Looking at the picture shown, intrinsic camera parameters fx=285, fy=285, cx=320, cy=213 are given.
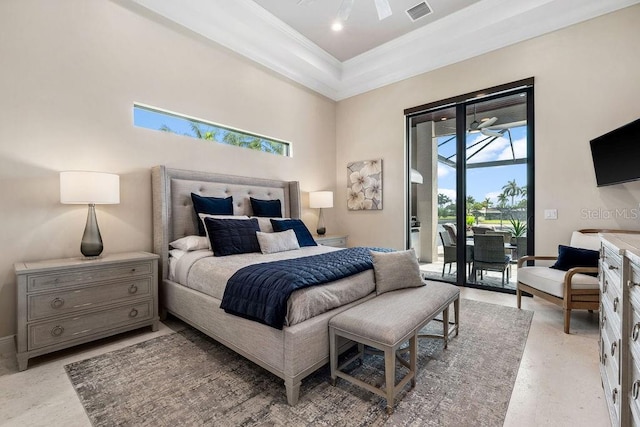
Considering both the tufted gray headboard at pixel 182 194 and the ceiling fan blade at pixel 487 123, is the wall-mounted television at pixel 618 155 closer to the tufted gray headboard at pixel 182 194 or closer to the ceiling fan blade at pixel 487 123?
the ceiling fan blade at pixel 487 123

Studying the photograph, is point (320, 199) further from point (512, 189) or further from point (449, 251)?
point (512, 189)

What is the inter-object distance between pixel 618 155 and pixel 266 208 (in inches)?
148

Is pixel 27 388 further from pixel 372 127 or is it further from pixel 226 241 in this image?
pixel 372 127

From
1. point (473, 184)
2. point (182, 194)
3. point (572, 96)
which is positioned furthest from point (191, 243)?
point (572, 96)

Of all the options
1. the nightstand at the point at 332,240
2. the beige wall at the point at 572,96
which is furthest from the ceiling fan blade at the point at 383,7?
the nightstand at the point at 332,240

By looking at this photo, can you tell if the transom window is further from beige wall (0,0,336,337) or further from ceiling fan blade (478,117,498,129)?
ceiling fan blade (478,117,498,129)

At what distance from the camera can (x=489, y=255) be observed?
4.00 meters

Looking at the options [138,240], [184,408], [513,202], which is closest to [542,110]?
[513,202]

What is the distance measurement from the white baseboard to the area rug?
684 millimetres

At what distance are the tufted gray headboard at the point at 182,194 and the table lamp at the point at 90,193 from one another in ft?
1.70

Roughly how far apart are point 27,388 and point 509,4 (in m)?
5.80

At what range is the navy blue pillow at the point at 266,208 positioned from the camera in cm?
386

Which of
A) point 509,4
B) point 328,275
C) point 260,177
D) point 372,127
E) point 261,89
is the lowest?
point 328,275

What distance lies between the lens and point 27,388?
185cm
